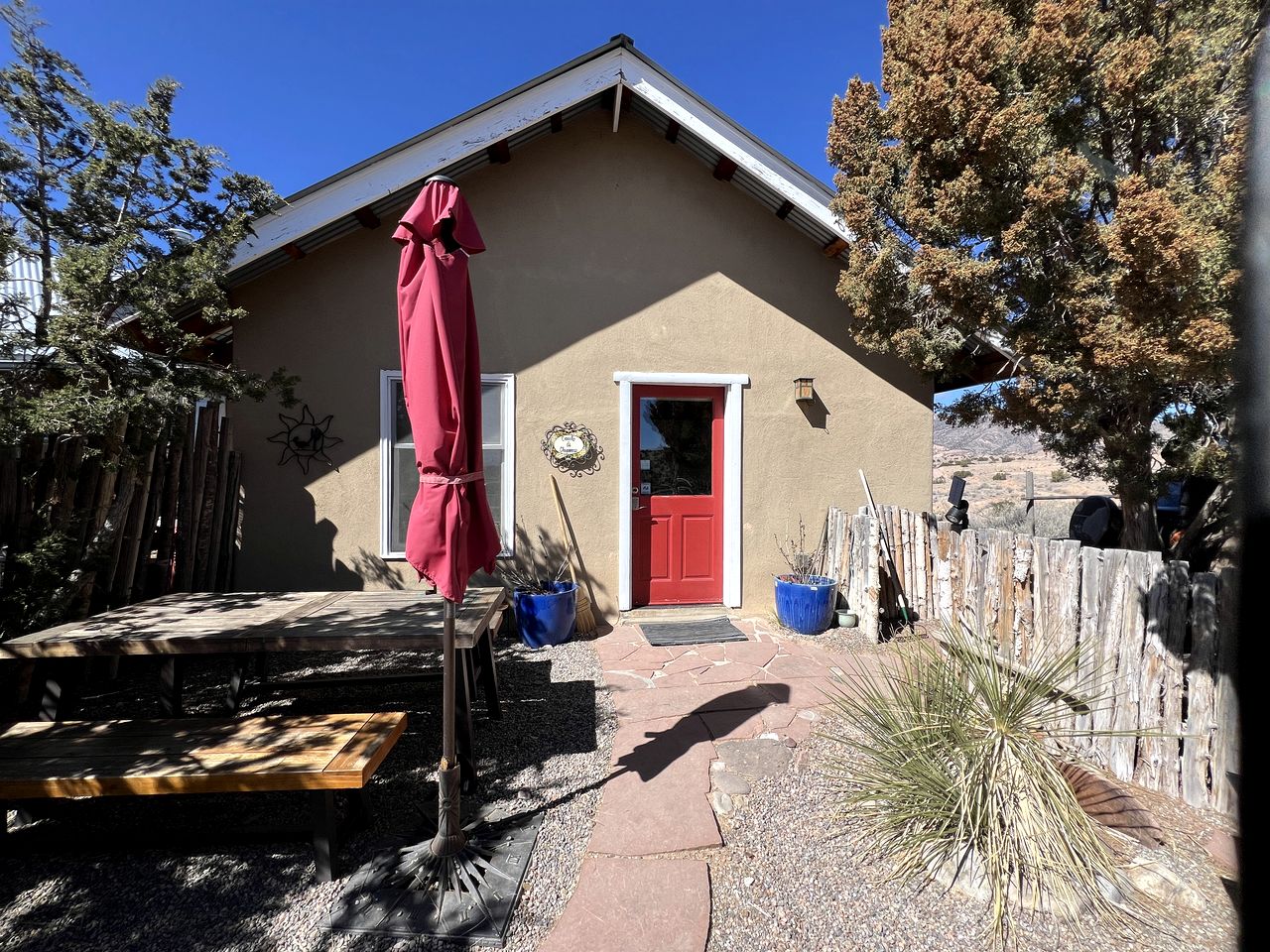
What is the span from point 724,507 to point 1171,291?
12.1 ft

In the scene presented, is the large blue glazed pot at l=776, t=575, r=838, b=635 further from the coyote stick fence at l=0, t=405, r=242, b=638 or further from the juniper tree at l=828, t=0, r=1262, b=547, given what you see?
the coyote stick fence at l=0, t=405, r=242, b=638

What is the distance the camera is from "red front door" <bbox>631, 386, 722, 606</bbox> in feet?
18.5

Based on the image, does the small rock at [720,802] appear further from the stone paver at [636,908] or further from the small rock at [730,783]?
the stone paver at [636,908]

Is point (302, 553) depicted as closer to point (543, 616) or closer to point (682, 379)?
point (543, 616)

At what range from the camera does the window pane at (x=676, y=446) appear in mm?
5648

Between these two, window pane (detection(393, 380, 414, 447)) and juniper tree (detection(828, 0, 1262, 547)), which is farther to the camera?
window pane (detection(393, 380, 414, 447))

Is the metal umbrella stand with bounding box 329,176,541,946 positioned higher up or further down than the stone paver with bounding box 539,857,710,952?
higher up

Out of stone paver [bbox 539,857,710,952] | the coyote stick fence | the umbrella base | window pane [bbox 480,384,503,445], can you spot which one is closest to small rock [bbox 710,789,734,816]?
stone paver [bbox 539,857,710,952]

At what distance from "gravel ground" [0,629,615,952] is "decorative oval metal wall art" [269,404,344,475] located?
2194 millimetres

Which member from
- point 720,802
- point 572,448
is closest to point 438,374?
point 720,802

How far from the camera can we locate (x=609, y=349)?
5457 millimetres

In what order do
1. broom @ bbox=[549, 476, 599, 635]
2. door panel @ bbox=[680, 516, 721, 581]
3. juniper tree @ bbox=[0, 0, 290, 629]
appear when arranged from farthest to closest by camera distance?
1. door panel @ bbox=[680, 516, 721, 581]
2. broom @ bbox=[549, 476, 599, 635]
3. juniper tree @ bbox=[0, 0, 290, 629]

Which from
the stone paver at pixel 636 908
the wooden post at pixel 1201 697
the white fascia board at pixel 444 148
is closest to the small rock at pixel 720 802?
the stone paver at pixel 636 908

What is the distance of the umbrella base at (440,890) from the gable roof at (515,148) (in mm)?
4376
